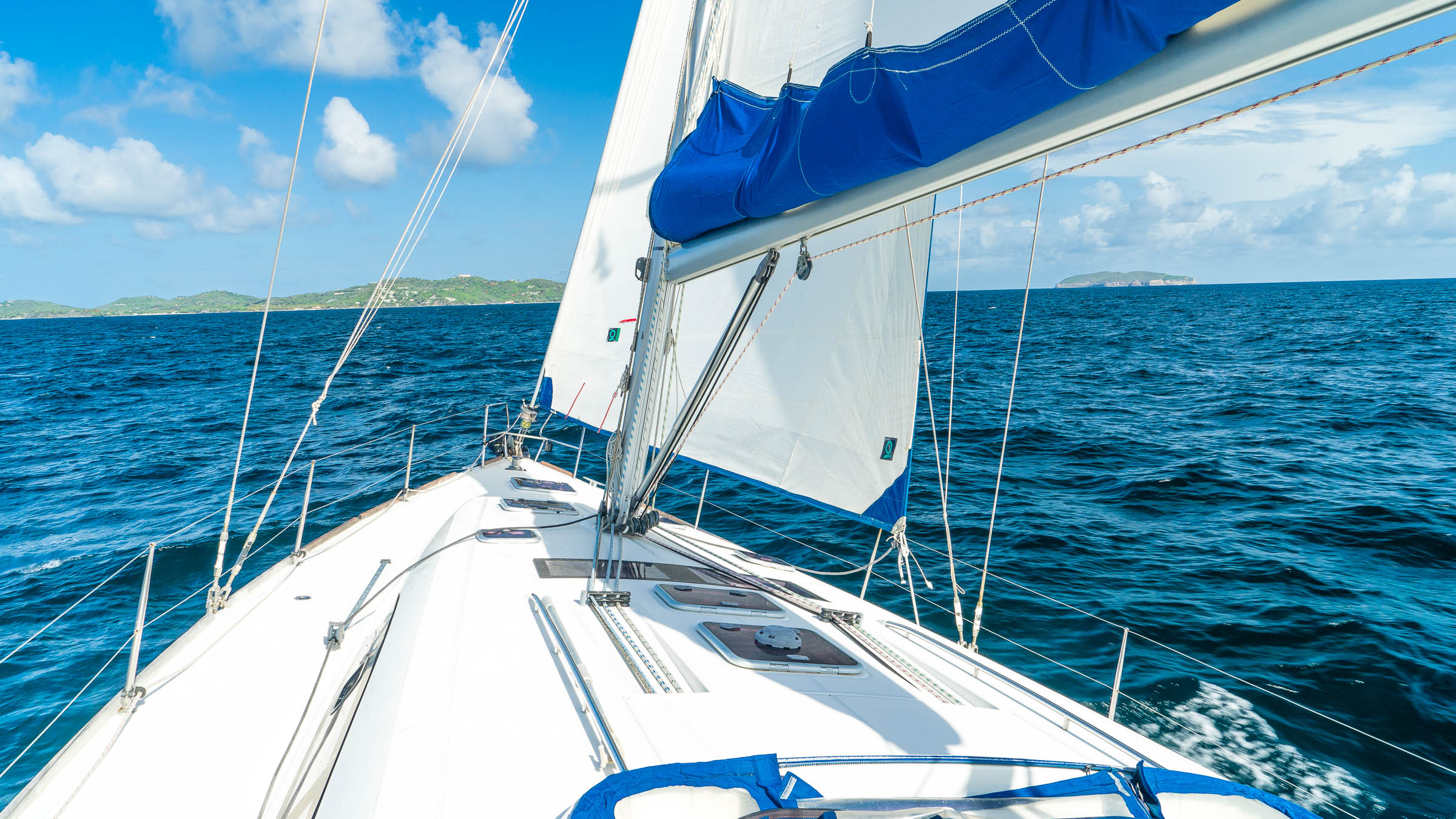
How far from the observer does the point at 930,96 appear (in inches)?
77.1

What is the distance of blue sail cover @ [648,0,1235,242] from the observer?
1544 millimetres

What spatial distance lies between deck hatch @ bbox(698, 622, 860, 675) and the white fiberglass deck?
52 millimetres

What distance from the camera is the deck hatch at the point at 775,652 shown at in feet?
9.26

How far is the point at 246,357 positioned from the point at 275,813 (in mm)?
35839

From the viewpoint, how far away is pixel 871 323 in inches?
180

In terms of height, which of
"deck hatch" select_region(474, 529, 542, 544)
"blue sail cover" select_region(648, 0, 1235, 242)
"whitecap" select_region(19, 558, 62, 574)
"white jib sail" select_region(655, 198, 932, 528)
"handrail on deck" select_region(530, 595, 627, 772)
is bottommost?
"whitecap" select_region(19, 558, 62, 574)

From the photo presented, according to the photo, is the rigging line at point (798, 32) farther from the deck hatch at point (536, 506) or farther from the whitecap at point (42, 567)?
the whitecap at point (42, 567)

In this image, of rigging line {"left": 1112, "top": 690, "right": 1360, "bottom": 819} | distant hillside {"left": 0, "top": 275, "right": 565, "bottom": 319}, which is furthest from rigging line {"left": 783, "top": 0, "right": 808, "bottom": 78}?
distant hillside {"left": 0, "top": 275, "right": 565, "bottom": 319}

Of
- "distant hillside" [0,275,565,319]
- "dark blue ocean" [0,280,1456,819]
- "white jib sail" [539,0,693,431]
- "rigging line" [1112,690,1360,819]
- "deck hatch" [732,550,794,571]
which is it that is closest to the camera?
"rigging line" [1112,690,1360,819]

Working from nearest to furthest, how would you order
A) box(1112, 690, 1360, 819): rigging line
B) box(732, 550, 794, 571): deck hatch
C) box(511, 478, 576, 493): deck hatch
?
box(1112, 690, 1360, 819): rigging line
box(732, 550, 794, 571): deck hatch
box(511, 478, 576, 493): deck hatch

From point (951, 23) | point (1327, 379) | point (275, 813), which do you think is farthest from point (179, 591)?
point (1327, 379)

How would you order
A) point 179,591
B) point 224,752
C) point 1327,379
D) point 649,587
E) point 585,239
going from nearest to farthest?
point 224,752
point 649,587
point 179,591
point 585,239
point 1327,379

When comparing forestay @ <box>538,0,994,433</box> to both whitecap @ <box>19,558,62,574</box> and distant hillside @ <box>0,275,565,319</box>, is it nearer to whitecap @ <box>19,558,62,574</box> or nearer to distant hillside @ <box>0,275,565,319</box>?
whitecap @ <box>19,558,62,574</box>

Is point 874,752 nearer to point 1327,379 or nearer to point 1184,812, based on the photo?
point 1184,812
